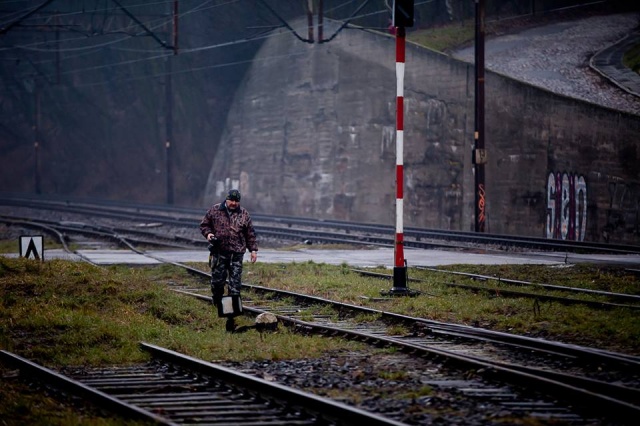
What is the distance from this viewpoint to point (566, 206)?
2966 cm

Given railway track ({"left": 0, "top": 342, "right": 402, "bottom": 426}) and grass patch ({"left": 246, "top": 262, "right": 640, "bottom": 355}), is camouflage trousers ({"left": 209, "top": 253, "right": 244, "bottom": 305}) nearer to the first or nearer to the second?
grass patch ({"left": 246, "top": 262, "right": 640, "bottom": 355})

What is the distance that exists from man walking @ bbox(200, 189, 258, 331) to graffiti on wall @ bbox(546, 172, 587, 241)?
62.0 feet

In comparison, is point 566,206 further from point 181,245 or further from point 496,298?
point 496,298

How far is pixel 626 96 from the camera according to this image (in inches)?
1184

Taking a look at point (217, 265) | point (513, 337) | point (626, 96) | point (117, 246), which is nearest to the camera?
point (513, 337)

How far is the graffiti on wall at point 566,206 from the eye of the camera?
29203 millimetres

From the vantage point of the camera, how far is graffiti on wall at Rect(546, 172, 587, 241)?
29203 millimetres

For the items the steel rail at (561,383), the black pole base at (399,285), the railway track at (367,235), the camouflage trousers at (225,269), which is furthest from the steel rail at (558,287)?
the railway track at (367,235)

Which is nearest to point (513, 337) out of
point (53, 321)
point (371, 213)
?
point (53, 321)

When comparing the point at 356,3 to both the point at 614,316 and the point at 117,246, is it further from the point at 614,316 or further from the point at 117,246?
the point at 614,316

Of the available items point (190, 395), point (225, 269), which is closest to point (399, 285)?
point (225, 269)

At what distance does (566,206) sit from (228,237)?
64.0 feet

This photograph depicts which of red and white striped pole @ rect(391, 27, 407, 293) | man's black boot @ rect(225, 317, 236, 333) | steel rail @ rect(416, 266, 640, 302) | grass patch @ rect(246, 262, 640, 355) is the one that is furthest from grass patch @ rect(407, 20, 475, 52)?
man's black boot @ rect(225, 317, 236, 333)

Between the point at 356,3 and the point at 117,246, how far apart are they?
2356 cm
